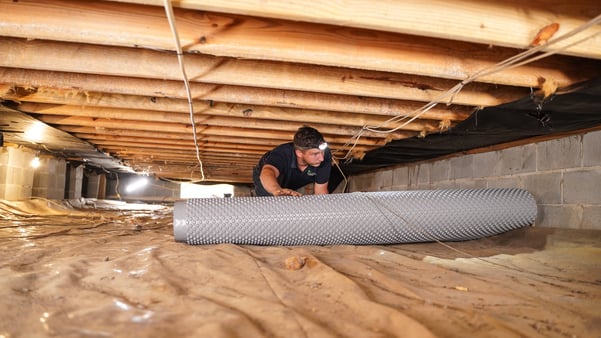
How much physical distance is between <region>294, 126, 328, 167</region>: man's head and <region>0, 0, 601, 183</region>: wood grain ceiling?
13 centimetres

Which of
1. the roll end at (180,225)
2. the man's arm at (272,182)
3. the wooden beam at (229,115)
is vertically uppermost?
the wooden beam at (229,115)

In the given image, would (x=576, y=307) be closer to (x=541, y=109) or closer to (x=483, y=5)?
(x=483, y=5)

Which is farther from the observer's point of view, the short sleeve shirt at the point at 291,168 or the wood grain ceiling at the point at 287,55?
the short sleeve shirt at the point at 291,168

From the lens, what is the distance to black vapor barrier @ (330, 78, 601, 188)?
5.81ft

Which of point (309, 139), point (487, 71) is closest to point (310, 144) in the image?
point (309, 139)

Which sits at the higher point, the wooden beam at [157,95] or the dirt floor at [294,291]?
the wooden beam at [157,95]

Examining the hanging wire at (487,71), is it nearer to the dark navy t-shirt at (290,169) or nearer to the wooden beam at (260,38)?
the wooden beam at (260,38)

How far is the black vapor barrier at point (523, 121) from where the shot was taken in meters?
1.77

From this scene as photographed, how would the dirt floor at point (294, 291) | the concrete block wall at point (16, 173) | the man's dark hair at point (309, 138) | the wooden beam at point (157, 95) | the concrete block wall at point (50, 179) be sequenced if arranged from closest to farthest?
1. the dirt floor at point (294, 291)
2. the wooden beam at point (157, 95)
3. the man's dark hair at point (309, 138)
4. the concrete block wall at point (16, 173)
5. the concrete block wall at point (50, 179)

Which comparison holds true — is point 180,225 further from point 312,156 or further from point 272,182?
point 312,156

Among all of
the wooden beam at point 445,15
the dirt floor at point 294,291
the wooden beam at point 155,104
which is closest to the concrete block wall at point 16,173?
the wooden beam at point 155,104

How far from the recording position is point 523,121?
2.15m

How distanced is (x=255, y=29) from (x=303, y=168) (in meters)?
1.63

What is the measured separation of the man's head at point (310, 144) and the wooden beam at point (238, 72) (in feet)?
2.14
